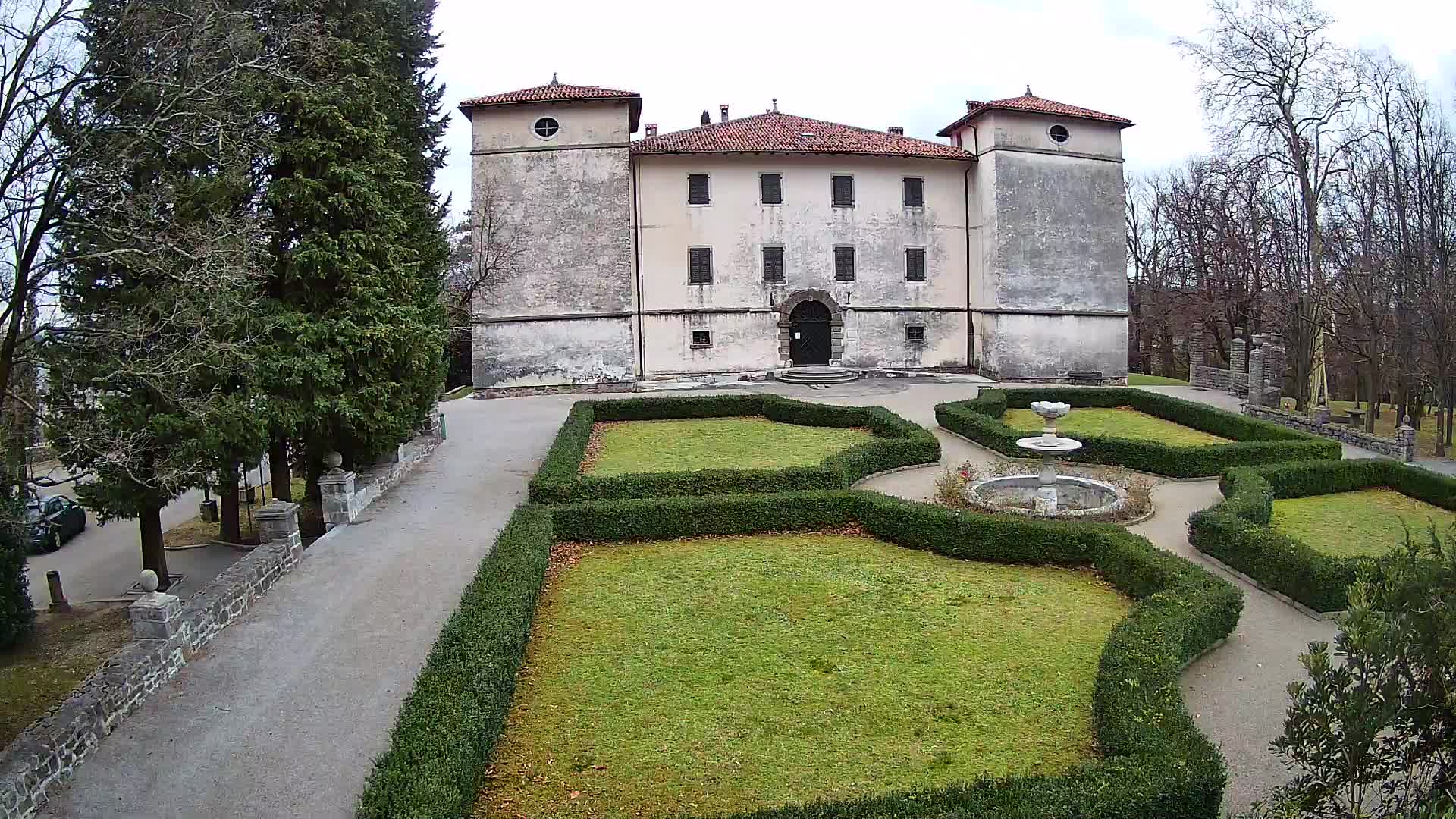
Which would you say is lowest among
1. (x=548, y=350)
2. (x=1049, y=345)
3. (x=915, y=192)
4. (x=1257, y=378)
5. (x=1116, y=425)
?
(x=1116, y=425)

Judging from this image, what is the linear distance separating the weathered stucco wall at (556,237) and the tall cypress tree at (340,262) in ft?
42.8

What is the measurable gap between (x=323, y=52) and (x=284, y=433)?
6636 millimetres

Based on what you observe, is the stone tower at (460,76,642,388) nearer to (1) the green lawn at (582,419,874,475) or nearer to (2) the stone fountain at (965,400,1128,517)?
(1) the green lawn at (582,419,874,475)

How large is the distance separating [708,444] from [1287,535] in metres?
11.6

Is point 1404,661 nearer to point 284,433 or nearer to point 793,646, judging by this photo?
point 793,646

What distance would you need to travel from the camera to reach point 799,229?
32281mm

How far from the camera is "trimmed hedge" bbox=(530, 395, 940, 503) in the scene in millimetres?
14625

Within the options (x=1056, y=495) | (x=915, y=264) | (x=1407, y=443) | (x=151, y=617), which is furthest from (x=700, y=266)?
(x=151, y=617)

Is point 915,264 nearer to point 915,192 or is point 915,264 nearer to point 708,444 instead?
point 915,192

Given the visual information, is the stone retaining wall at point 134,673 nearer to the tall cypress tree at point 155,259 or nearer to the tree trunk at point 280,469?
the tall cypress tree at point 155,259

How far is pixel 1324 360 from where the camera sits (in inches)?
1015

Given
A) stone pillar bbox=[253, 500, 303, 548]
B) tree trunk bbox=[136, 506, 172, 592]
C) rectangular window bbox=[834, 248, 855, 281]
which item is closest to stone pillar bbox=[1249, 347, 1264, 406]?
rectangular window bbox=[834, 248, 855, 281]

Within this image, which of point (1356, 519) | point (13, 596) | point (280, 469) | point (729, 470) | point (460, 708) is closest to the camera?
point (460, 708)

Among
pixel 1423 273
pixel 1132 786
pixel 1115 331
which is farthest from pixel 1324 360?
pixel 1132 786
